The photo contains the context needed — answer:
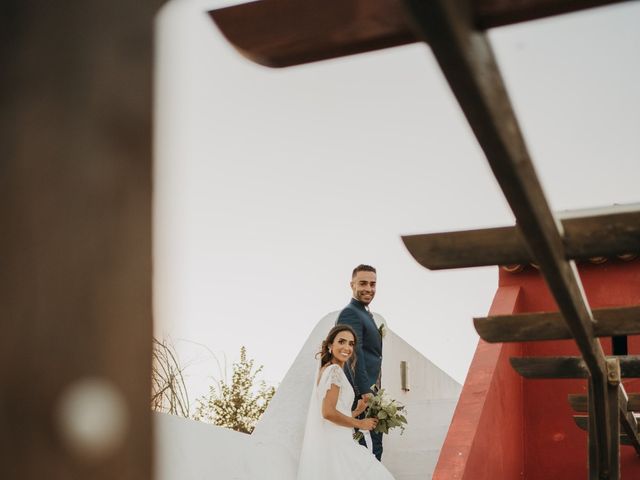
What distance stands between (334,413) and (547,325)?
2.56 metres

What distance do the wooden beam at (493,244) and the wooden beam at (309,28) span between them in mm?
944

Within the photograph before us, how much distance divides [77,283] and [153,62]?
247mm

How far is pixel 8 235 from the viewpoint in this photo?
0.72 metres

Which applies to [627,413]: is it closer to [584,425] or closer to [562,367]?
[584,425]

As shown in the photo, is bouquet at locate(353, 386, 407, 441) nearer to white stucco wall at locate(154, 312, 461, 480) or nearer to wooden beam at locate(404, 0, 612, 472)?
white stucco wall at locate(154, 312, 461, 480)

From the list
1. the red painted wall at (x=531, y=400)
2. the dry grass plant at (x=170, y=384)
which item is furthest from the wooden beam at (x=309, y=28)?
the red painted wall at (x=531, y=400)

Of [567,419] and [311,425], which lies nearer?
[311,425]

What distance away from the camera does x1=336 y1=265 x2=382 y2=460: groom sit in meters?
6.00

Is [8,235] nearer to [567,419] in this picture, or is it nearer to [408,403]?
[567,419]

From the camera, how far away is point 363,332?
6059 millimetres

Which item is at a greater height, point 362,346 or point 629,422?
point 362,346

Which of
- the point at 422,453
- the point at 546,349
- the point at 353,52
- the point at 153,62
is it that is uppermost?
the point at 353,52

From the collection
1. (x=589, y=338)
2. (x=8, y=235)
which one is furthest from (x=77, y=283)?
(x=589, y=338)

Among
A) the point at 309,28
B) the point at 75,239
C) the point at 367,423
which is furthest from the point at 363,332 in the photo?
the point at 75,239
